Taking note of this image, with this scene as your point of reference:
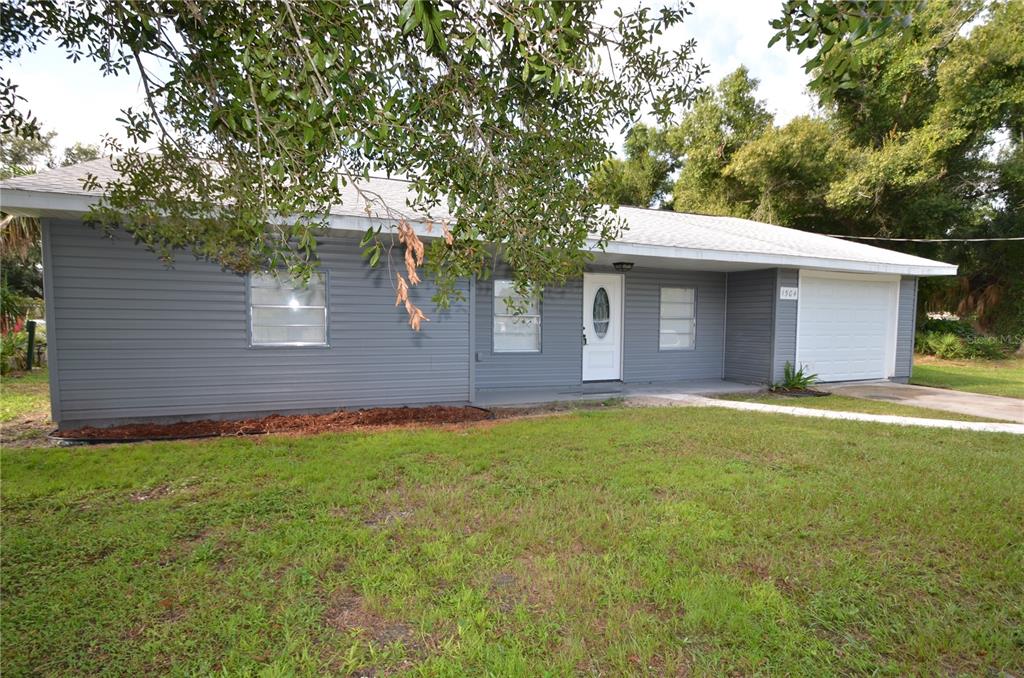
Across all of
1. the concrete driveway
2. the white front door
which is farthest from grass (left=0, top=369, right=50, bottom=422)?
the concrete driveway

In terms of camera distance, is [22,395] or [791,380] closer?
[22,395]

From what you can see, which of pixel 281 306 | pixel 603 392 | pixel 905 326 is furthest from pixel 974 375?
pixel 281 306

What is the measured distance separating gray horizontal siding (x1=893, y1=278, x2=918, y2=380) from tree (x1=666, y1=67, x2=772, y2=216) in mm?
10498

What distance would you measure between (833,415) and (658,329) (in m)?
3.82

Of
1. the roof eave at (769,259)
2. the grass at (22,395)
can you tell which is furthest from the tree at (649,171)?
the grass at (22,395)

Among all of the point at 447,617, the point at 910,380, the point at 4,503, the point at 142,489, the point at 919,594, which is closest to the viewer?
the point at 447,617

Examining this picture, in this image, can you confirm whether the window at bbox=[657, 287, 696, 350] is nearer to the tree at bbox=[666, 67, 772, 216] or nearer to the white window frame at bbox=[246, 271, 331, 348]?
the white window frame at bbox=[246, 271, 331, 348]

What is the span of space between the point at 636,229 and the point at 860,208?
47.1 ft

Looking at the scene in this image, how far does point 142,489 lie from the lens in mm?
4430

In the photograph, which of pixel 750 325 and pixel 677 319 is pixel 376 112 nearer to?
pixel 677 319

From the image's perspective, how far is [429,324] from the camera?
322 inches

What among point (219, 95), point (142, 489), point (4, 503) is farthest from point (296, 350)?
point (219, 95)

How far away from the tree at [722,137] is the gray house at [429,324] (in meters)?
10.4

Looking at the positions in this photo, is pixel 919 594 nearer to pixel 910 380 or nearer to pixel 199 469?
pixel 199 469
